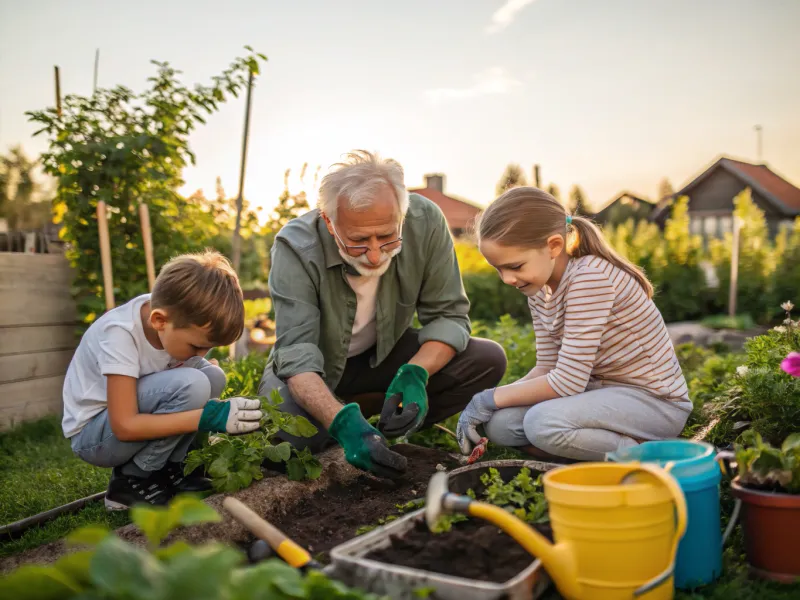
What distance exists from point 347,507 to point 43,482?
153 cm

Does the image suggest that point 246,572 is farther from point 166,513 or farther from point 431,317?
point 431,317

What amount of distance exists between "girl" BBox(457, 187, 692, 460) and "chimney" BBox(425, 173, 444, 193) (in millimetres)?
26280

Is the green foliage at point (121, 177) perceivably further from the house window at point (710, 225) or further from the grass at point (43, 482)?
the house window at point (710, 225)

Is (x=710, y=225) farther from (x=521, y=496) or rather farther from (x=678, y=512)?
(x=678, y=512)

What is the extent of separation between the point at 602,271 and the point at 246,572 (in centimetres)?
172

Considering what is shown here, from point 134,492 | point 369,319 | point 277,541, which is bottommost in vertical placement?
point 134,492

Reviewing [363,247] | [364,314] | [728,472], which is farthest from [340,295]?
[728,472]

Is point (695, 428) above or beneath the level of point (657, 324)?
beneath

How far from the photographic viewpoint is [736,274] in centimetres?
898

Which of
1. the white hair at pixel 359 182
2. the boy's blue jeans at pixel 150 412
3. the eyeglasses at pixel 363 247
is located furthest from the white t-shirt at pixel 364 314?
the boy's blue jeans at pixel 150 412

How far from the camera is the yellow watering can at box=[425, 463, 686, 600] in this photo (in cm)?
146

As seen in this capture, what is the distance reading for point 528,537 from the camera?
4.90ft

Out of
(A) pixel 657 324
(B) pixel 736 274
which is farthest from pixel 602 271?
(B) pixel 736 274

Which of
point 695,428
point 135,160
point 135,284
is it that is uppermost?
point 135,160
